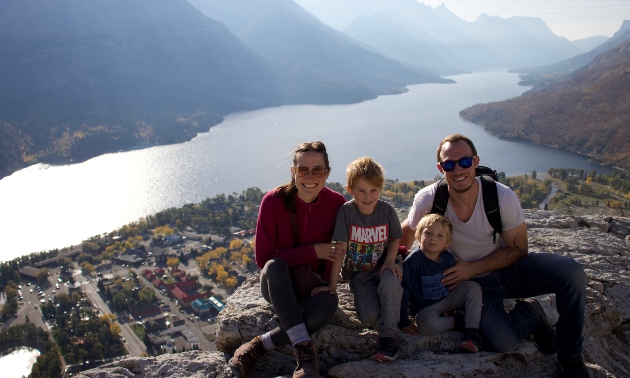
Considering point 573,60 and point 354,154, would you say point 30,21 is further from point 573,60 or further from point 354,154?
point 573,60

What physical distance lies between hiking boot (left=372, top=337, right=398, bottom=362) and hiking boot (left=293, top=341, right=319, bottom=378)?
1.08 ft

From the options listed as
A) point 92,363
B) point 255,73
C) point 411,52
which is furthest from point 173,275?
point 411,52

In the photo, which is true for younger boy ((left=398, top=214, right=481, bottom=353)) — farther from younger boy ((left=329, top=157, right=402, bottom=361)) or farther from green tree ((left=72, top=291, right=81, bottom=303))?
green tree ((left=72, top=291, right=81, bottom=303))

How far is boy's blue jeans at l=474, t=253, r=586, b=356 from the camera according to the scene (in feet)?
7.89

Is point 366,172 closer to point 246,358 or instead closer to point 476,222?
point 476,222

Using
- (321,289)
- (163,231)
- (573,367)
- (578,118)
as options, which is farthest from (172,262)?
(578,118)

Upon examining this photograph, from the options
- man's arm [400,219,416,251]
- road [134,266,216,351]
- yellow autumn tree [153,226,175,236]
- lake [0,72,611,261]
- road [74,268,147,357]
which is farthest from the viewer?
lake [0,72,611,261]

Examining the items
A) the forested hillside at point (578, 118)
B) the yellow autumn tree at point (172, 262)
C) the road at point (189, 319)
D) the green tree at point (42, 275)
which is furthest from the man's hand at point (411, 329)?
the forested hillside at point (578, 118)

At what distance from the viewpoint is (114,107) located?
7531cm

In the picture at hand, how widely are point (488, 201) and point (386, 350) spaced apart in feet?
3.32

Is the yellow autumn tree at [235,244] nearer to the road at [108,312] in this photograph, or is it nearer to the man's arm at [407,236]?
the road at [108,312]

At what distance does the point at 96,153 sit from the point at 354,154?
1263 inches

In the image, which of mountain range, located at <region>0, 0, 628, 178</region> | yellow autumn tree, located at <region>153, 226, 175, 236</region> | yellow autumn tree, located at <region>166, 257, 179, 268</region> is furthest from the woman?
mountain range, located at <region>0, 0, 628, 178</region>

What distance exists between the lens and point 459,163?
259 centimetres
